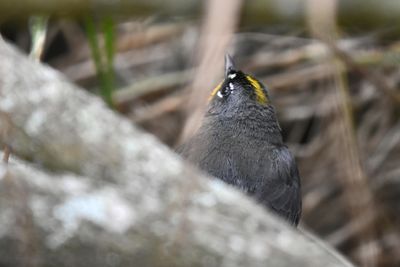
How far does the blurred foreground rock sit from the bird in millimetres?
1568

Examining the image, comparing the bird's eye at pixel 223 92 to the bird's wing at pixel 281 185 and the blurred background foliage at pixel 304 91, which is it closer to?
the bird's wing at pixel 281 185

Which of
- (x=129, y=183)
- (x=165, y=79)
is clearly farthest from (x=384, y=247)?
(x=129, y=183)

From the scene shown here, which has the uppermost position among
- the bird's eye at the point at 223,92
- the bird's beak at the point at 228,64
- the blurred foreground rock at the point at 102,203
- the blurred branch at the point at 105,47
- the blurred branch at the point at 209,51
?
the blurred branch at the point at 209,51

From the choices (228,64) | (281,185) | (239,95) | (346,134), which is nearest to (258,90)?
(239,95)

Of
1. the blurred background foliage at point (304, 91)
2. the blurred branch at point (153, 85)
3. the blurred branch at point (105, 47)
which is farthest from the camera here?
the blurred branch at point (153, 85)

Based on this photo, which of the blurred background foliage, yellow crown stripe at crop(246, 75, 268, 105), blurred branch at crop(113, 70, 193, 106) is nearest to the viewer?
yellow crown stripe at crop(246, 75, 268, 105)

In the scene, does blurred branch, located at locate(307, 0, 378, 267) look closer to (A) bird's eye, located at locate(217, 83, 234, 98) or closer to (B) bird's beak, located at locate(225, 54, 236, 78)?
(A) bird's eye, located at locate(217, 83, 234, 98)

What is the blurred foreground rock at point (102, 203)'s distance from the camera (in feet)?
5.70

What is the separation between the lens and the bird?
3.57 metres

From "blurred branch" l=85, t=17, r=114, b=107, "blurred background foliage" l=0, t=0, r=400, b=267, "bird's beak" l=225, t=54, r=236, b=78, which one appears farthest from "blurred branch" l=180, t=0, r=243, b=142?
"blurred background foliage" l=0, t=0, r=400, b=267

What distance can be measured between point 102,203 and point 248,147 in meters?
2.02

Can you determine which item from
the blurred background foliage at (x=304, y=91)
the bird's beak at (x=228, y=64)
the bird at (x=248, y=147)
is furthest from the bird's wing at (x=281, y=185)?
the blurred background foliage at (x=304, y=91)

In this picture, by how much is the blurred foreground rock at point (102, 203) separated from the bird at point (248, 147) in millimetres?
1568

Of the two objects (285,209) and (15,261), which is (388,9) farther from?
(15,261)
